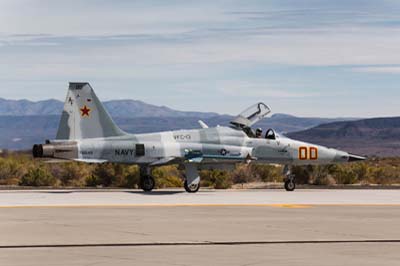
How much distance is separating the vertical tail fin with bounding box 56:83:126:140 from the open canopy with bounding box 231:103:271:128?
4402mm

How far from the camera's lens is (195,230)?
63.4 feet

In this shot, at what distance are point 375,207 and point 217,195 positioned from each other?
6.51m

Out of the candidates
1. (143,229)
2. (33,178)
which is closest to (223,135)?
(33,178)

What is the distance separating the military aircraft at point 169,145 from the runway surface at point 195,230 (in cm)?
200

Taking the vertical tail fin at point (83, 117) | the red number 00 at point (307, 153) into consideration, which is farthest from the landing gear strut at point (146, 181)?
the red number 00 at point (307, 153)

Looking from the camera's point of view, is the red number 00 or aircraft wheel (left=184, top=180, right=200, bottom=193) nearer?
aircraft wheel (left=184, top=180, right=200, bottom=193)

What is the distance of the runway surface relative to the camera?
595 inches

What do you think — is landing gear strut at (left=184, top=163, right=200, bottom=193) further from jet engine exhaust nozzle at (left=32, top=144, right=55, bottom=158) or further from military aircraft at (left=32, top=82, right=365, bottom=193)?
jet engine exhaust nozzle at (left=32, top=144, right=55, bottom=158)

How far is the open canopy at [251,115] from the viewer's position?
115 feet

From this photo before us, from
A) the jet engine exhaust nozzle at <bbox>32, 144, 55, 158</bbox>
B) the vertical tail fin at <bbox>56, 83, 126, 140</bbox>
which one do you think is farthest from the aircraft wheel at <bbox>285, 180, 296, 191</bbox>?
the jet engine exhaust nozzle at <bbox>32, 144, 55, 158</bbox>

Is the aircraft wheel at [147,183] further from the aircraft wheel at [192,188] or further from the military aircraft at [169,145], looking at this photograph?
the aircraft wheel at [192,188]

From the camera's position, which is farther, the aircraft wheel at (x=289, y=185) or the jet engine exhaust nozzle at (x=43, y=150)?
the aircraft wheel at (x=289, y=185)

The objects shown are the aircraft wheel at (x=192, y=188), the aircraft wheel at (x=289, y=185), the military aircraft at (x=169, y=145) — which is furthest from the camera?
the aircraft wheel at (x=289, y=185)

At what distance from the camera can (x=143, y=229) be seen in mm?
19422
